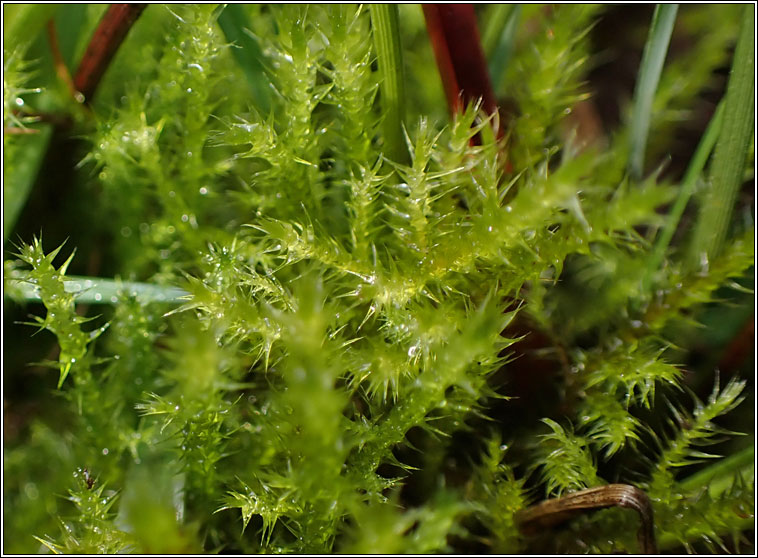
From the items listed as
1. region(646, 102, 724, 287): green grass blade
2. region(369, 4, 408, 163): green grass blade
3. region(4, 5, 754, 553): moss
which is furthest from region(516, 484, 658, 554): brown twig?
region(369, 4, 408, 163): green grass blade

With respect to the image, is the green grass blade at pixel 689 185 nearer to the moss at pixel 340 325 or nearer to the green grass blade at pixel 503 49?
the moss at pixel 340 325

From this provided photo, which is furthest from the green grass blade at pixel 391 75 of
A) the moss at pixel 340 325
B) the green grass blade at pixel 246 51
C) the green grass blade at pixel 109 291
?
the green grass blade at pixel 109 291

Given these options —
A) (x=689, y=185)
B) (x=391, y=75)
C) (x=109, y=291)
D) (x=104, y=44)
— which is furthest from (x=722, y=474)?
(x=104, y=44)

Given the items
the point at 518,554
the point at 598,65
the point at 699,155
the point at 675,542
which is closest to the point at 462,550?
the point at 518,554

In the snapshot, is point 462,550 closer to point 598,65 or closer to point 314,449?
point 314,449

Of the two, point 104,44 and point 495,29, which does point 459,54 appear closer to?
point 495,29

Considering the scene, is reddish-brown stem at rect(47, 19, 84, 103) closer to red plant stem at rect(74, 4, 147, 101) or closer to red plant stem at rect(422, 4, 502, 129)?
red plant stem at rect(74, 4, 147, 101)
